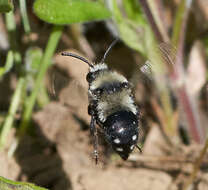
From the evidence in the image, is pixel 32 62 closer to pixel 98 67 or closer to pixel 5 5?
pixel 98 67

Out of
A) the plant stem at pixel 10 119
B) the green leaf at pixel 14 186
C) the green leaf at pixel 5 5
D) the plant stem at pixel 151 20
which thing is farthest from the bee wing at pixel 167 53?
the plant stem at pixel 10 119

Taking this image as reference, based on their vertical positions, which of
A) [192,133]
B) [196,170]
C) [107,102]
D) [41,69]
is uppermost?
[107,102]

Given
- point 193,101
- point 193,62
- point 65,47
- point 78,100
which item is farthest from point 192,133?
point 65,47

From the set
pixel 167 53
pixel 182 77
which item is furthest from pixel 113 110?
pixel 182 77

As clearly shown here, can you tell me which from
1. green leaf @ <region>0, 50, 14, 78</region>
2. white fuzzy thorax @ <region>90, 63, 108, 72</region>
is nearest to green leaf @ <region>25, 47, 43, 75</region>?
green leaf @ <region>0, 50, 14, 78</region>

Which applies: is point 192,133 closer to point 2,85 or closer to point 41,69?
point 41,69
